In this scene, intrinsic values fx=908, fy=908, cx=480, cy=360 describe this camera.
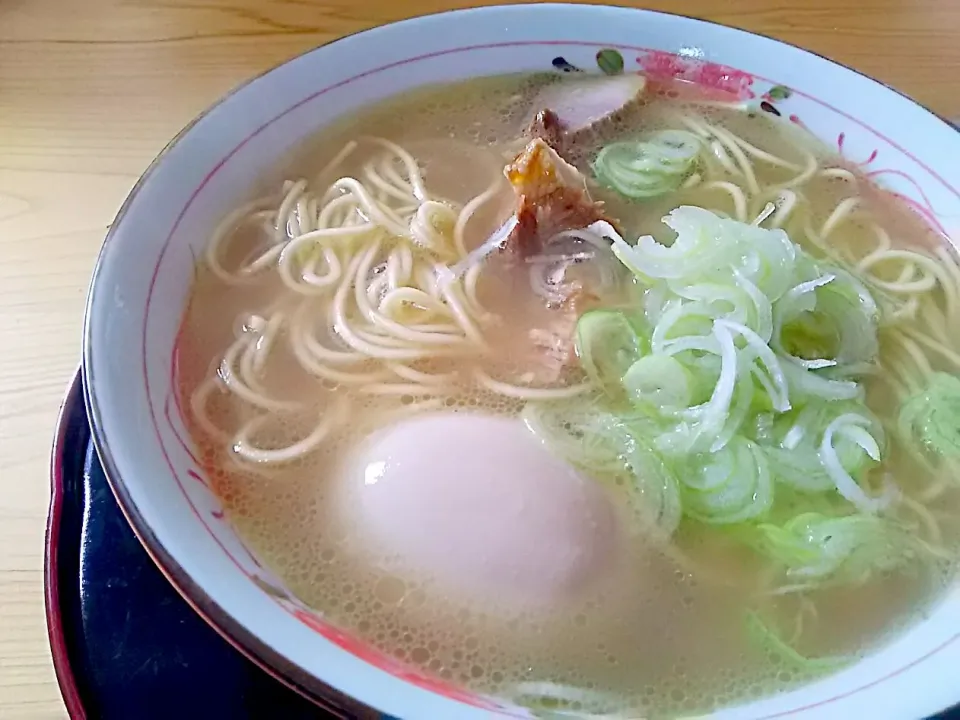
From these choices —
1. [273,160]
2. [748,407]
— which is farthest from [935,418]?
[273,160]

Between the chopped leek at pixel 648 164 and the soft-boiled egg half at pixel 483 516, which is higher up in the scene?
the chopped leek at pixel 648 164

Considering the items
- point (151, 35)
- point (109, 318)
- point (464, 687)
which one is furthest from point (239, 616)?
point (151, 35)

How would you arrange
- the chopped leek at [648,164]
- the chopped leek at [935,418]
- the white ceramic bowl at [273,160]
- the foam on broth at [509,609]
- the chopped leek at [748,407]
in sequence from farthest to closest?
the chopped leek at [648,164], the chopped leek at [935,418], the chopped leek at [748,407], the foam on broth at [509,609], the white ceramic bowl at [273,160]

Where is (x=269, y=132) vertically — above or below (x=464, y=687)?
above

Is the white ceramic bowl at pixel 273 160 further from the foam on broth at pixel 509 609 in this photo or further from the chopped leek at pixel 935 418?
the chopped leek at pixel 935 418

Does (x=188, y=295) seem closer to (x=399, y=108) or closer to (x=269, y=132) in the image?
(x=269, y=132)

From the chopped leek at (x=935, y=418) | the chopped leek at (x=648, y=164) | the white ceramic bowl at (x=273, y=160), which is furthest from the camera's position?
the chopped leek at (x=648, y=164)

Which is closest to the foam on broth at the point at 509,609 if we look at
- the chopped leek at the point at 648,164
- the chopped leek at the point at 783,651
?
the chopped leek at the point at 783,651
